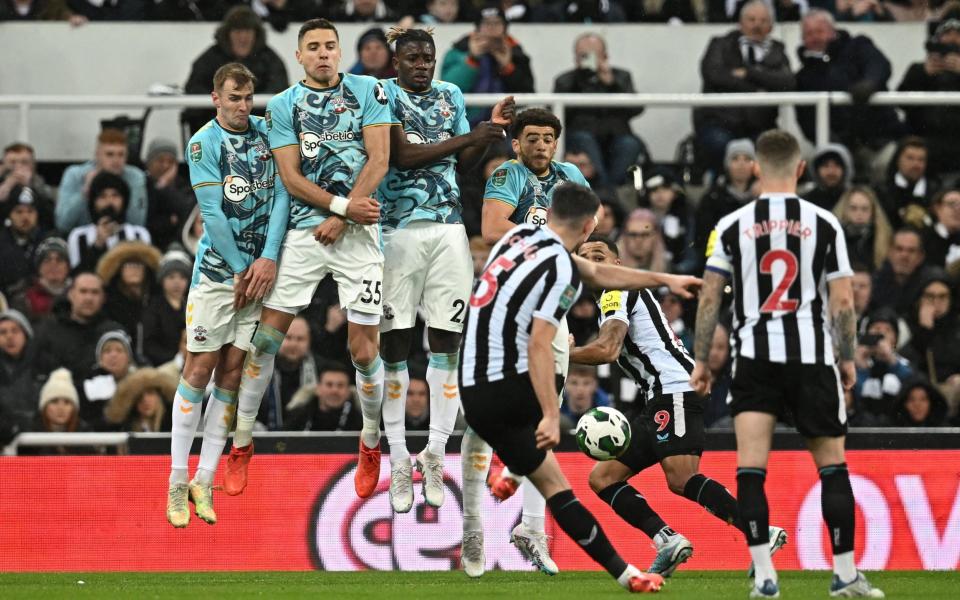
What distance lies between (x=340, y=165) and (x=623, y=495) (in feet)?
9.96

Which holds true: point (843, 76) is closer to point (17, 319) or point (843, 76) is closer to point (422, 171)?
point (422, 171)

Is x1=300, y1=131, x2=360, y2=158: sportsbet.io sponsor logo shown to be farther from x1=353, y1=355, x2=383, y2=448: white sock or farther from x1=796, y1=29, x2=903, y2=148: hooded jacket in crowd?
x1=796, y1=29, x2=903, y2=148: hooded jacket in crowd

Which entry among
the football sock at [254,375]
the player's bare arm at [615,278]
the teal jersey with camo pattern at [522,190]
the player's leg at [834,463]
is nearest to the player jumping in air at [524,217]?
the teal jersey with camo pattern at [522,190]

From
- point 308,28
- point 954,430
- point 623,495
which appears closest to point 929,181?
point 954,430

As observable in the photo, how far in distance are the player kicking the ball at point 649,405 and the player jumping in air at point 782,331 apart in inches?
77.0

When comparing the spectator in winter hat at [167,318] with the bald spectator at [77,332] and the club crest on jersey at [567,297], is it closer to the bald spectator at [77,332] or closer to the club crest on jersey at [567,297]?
the bald spectator at [77,332]

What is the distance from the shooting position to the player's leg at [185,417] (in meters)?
12.2

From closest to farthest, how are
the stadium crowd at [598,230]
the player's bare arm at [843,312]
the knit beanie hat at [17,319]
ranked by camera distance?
the player's bare arm at [843,312], the stadium crowd at [598,230], the knit beanie hat at [17,319]

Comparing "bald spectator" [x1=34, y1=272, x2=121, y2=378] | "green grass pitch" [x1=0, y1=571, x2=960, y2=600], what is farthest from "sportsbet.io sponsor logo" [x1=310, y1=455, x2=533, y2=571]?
"bald spectator" [x1=34, y1=272, x2=121, y2=378]

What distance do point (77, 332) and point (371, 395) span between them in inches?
189

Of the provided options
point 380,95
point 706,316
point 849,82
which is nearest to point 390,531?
point 380,95

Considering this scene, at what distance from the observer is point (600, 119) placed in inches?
687

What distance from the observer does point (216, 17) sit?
62.7 feet

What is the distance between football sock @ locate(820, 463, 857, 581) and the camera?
32.2 ft
